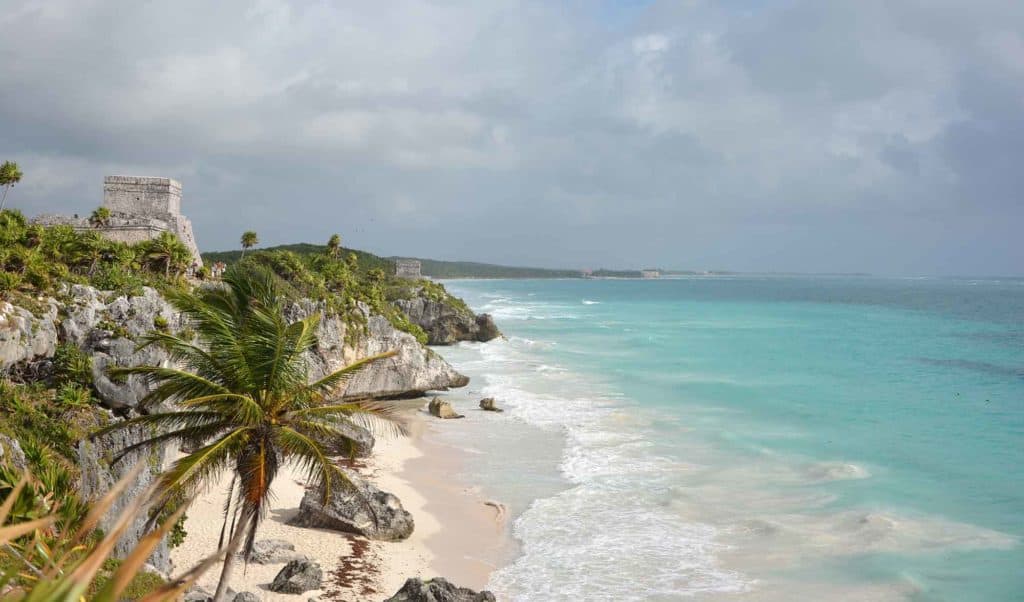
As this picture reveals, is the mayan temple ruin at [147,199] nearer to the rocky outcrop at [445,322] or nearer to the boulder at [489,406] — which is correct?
the boulder at [489,406]

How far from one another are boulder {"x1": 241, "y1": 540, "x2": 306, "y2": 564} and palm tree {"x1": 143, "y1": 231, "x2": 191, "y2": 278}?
10.5 m

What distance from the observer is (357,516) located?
15.9m

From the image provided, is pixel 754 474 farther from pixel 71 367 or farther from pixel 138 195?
pixel 138 195

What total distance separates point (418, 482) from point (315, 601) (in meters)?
7.87

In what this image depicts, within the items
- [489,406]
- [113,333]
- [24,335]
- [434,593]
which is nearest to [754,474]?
[489,406]

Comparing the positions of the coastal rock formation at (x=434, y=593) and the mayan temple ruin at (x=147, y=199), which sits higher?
the mayan temple ruin at (x=147, y=199)

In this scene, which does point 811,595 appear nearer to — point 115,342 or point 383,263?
point 115,342

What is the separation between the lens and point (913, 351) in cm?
5288

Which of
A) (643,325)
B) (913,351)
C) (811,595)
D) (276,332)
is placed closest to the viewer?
(276,332)

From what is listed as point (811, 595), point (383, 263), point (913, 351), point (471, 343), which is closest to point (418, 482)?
point (811, 595)

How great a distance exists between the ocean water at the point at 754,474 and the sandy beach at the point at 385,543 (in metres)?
0.78

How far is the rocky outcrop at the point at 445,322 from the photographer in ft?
178

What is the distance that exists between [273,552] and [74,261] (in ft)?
34.3

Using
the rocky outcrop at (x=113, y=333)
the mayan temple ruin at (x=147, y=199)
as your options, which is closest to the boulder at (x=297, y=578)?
the rocky outcrop at (x=113, y=333)
